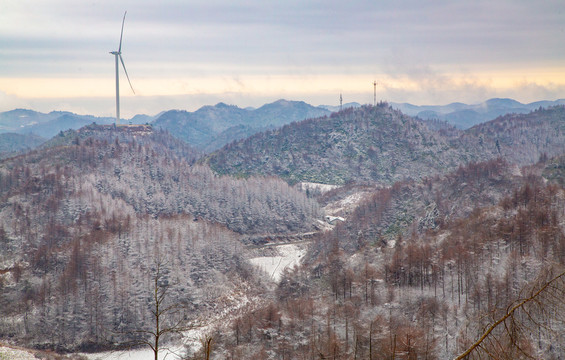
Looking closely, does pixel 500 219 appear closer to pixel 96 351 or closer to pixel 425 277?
pixel 425 277

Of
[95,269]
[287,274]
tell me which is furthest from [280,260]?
[95,269]

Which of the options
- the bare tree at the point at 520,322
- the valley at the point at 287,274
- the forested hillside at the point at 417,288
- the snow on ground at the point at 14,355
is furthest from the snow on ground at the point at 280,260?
the bare tree at the point at 520,322

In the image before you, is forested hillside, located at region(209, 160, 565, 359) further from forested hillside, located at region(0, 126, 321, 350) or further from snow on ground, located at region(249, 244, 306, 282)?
forested hillside, located at region(0, 126, 321, 350)

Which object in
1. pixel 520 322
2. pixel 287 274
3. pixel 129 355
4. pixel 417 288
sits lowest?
pixel 129 355

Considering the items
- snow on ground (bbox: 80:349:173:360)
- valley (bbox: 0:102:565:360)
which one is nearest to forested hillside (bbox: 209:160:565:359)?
valley (bbox: 0:102:565:360)

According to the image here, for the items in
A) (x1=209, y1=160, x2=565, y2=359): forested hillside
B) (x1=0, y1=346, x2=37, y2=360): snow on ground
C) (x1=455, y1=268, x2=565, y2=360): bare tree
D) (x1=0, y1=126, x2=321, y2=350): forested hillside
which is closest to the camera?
(x1=455, y1=268, x2=565, y2=360): bare tree

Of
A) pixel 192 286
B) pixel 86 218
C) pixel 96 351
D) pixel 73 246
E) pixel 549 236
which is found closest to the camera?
pixel 549 236

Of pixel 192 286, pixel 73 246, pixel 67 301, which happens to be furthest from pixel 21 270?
pixel 192 286

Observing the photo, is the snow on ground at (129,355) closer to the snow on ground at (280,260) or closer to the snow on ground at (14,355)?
the snow on ground at (14,355)

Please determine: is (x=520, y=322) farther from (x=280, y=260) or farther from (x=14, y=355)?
(x=280, y=260)
